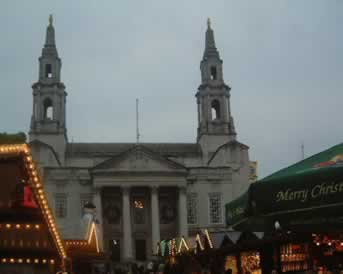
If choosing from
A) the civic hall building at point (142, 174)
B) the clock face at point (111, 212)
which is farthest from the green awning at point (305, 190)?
the clock face at point (111, 212)

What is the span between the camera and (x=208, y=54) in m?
64.4

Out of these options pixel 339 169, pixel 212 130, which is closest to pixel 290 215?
pixel 339 169

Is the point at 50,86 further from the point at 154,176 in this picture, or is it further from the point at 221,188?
the point at 221,188

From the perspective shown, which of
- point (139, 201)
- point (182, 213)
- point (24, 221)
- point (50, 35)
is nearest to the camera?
point (24, 221)

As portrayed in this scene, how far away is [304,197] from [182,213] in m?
51.7

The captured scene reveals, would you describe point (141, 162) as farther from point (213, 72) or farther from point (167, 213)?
point (213, 72)

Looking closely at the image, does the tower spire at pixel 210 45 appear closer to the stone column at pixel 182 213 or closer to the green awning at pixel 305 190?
the stone column at pixel 182 213

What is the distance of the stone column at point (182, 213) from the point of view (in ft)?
186

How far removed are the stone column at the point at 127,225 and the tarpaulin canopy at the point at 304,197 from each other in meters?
49.6

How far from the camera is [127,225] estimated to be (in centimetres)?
5622

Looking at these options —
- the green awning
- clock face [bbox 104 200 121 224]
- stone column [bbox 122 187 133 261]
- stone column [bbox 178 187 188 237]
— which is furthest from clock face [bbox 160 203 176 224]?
the green awning

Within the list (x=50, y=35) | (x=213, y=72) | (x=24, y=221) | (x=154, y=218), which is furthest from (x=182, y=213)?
(x=24, y=221)

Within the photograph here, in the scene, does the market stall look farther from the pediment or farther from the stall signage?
the pediment

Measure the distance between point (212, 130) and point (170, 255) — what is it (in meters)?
34.4
